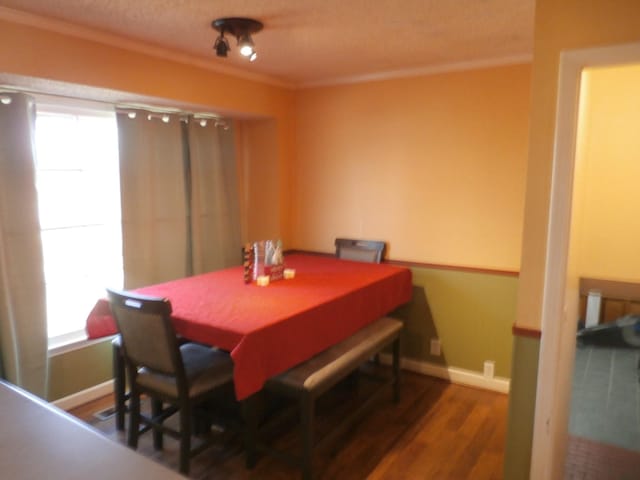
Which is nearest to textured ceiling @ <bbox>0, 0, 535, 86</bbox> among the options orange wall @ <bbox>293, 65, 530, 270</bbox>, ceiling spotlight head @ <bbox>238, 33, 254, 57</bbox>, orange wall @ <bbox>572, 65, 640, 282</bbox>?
ceiling spotlight head @ <bbox>238, 33, 254, 57</bbox>

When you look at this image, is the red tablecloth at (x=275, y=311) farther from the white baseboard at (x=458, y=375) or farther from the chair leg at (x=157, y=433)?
the white baseboard at (x=458, y=375)

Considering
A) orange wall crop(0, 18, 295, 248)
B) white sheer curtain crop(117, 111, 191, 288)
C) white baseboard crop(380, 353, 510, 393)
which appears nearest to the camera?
orange wall crop(0, 18, 295, 248)

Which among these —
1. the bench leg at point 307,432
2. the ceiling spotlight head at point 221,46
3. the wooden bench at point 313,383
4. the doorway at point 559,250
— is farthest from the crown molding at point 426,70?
the bench leg at point 307,432

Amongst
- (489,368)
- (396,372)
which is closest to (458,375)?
(489,368)

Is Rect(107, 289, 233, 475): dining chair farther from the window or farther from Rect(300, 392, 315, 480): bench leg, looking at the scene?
the window

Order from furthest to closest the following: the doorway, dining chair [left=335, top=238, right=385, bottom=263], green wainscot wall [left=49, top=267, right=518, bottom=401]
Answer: dining chair [left=335, top=238, right=385, bottom=263], green wainscot wall [left=49, top=267, right=518, bottom=401], the doorway

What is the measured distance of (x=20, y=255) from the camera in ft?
8.55

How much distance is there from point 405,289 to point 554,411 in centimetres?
151

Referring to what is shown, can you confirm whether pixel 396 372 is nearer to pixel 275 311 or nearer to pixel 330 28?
pixel 275 311

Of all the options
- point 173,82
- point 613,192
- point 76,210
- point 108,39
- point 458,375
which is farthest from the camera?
point 458,375

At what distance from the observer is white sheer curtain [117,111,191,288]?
3135 millimetres

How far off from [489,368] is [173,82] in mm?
2935

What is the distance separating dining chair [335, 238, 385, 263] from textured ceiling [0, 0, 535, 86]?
136cm

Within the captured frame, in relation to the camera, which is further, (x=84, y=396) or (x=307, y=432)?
(x=84, y=396)
